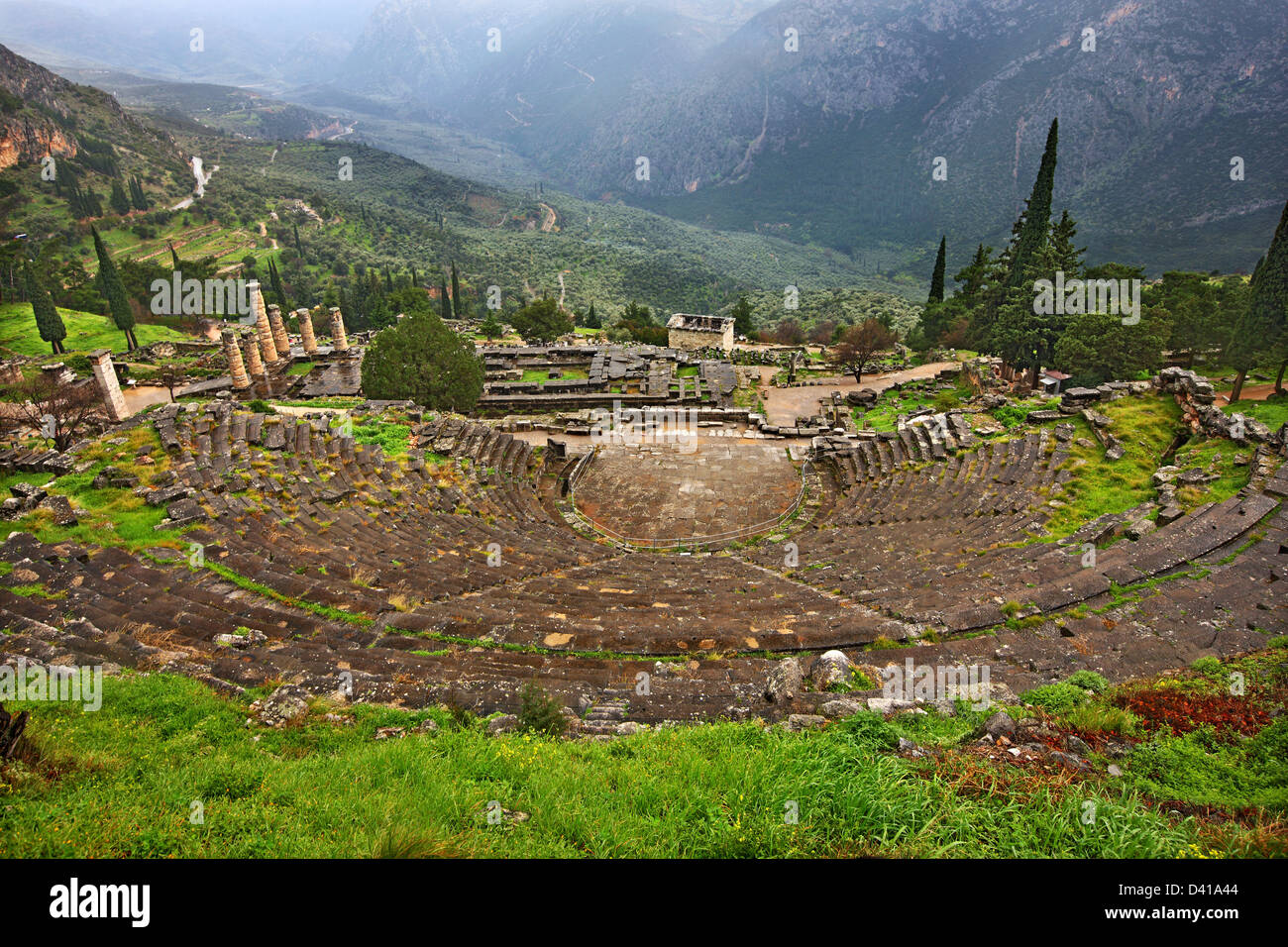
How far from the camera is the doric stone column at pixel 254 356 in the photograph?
42.7 m

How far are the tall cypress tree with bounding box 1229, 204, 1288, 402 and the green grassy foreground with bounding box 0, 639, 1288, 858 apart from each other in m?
26.4

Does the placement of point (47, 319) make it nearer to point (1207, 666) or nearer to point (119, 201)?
point (119, 201)

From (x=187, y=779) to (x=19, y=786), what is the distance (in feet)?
4.06

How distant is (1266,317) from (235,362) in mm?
56174

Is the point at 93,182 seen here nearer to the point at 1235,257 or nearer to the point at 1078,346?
the point at 1078,346

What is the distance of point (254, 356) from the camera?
42.8 m

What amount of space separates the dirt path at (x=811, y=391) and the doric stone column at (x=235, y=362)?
34.6 metres

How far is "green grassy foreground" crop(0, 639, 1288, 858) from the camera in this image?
4699 millimetres

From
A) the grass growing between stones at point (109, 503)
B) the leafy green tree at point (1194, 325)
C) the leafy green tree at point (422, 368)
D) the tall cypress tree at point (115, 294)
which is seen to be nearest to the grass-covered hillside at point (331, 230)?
the tall cypress tree at point (115, 294)

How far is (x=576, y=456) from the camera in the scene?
96.9ft

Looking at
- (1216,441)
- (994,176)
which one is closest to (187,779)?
(1216,441)

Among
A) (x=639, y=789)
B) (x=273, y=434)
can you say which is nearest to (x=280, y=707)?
(x=639, y=789)

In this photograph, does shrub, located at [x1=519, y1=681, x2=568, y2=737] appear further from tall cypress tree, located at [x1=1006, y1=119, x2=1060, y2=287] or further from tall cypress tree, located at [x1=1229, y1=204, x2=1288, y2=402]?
tall cypress tree, located at [x1=1006, y1=119, x2=1060, y2=287]

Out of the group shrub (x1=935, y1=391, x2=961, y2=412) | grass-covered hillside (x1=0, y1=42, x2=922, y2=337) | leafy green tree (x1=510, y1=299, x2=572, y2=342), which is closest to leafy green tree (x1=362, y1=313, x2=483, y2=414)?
shrub (x1=935, y1=391, x2=961, y2=412)
